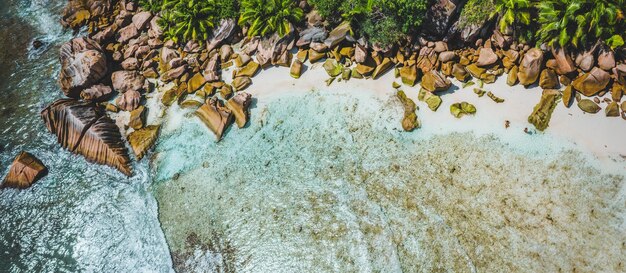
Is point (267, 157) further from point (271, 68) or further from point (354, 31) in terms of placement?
point (354, 31)

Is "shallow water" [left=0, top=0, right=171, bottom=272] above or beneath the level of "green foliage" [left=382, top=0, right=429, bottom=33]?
beneath

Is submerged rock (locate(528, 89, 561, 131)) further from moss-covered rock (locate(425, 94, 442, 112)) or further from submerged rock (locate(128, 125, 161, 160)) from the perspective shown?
submerged rock (locate(128, 125, 161, 160))

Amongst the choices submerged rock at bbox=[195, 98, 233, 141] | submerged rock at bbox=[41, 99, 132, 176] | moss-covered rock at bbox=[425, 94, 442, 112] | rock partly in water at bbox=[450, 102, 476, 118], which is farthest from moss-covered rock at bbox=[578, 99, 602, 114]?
submerged rock at bbox=[41, 99, 132, 176]

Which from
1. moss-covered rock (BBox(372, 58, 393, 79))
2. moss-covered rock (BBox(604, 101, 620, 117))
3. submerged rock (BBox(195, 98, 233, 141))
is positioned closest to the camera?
moss-covered rock (BBox(604, 101, 620, 117))

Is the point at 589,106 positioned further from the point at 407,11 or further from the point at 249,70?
the point at 249,70

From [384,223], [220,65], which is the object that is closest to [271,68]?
[220,65]
